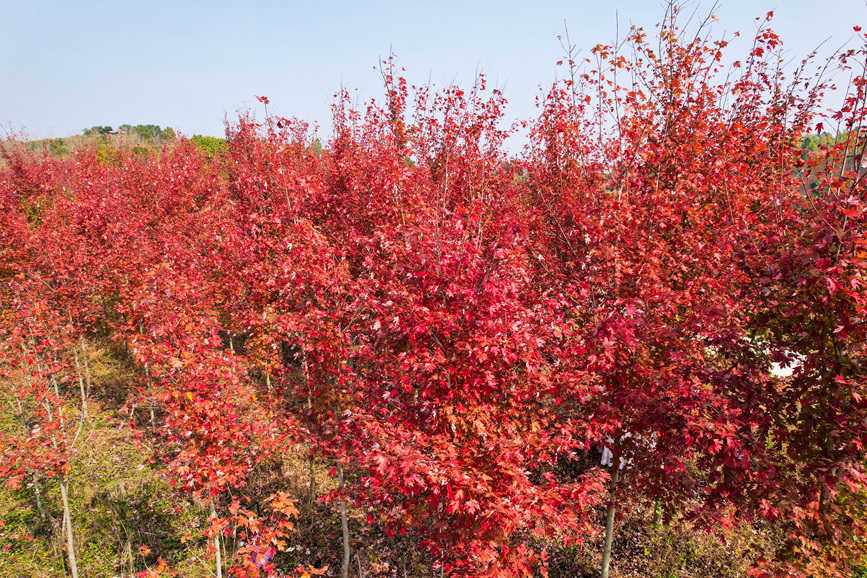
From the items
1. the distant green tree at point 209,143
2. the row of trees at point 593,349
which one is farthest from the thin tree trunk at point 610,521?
the distant green tree at point 209,143

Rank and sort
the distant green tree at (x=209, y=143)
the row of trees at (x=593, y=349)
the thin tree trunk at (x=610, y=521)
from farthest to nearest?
the distant green tree at (x=209, y=143), the thin tree trunk at (x=610, y=521), the row of trees at (x=593, y=349)

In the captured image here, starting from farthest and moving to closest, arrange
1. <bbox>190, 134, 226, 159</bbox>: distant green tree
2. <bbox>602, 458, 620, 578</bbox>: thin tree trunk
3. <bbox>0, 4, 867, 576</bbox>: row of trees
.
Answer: <bbox>190, 134, 226, 159</bbox>: distant green tree → <bbox>602, 458, 620, 578</bbox>: thin tree trunk → <bbox>0, 4, 867, 576</bbox>: row of trees

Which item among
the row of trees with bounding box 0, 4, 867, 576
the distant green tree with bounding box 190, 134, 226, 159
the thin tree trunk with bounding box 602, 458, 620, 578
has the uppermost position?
the distant green tree with bounding box 190, 134, 226, 159

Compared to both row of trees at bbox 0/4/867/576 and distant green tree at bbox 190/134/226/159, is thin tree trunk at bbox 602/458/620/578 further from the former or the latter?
distant green tree at bbox 190/134/226/159

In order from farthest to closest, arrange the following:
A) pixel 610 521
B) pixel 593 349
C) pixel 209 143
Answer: pixel 209 143 < pixel 610 521 < pixel 593 349

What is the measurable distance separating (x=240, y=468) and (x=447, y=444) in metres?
3.38

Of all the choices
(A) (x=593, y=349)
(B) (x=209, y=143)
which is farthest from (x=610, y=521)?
(B) (x=209, y=143)

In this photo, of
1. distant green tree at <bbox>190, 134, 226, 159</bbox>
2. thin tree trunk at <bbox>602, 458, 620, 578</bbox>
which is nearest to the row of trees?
thin tree trunk at <bbox>602, 458, 620, 578</bbox>

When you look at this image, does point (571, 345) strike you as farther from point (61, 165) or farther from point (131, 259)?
point (61, 165)

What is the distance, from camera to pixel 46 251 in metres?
11.5

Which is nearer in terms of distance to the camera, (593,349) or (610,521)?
(593,349)

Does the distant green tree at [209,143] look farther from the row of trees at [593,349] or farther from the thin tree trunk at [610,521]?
the thin tree trunk at [610,521]

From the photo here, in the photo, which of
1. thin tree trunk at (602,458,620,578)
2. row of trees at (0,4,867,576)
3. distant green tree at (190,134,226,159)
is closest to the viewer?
row of trees at (0,4,867,576)

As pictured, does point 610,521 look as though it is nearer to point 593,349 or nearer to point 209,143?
point 593,349
